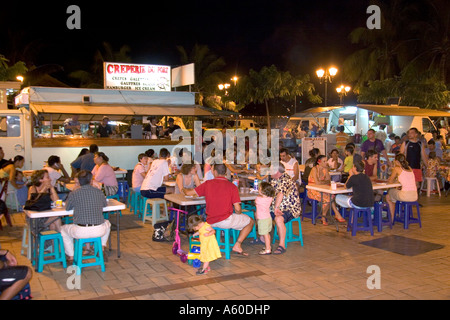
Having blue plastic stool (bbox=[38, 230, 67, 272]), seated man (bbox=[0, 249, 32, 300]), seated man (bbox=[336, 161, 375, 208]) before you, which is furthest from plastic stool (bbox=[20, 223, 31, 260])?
seated man (bbox=[336, 161, 375, 208])

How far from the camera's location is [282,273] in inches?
230

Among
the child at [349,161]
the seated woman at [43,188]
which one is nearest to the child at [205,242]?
the seated woman at [43,188]

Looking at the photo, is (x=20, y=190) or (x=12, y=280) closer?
(x=12, y=280)

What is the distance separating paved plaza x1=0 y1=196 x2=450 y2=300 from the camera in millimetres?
5102

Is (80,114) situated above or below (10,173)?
above

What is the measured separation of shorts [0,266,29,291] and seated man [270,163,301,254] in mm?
3747

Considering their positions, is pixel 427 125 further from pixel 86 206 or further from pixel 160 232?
pixel 86 206

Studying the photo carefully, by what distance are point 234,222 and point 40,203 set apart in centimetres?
268

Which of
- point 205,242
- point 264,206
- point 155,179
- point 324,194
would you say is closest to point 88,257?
point 205,242

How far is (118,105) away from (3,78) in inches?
525

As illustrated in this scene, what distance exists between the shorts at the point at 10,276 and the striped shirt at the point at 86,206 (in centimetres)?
150

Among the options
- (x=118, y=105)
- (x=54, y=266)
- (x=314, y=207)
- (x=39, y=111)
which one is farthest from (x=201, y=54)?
(x=54, y=266)

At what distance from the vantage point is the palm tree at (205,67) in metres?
34.2

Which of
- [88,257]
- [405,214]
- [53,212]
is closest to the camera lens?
[53,212]
